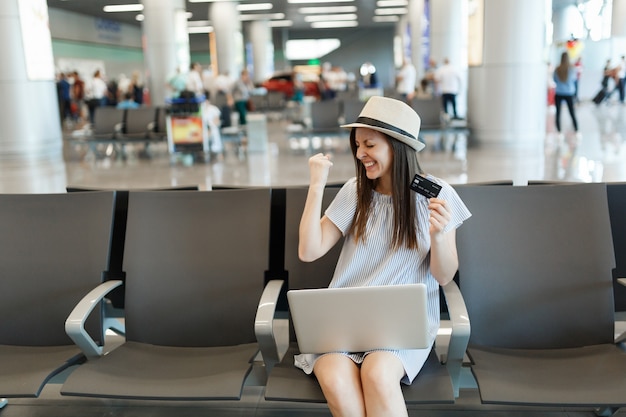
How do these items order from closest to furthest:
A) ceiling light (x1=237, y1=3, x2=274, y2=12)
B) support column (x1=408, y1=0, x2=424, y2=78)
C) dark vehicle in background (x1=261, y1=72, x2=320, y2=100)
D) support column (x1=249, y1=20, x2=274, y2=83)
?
support column (x1=408, y1=0, x2=424, y2=78) < ceiling light (x1=237, y1=3, x2=274, y2=12) < dark vehicle in background (x1=261, y1=72, x2=320, y2=100) < support column (x1=249, y1=20, x2=274, y2=83)

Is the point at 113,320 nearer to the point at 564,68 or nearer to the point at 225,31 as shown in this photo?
the point at 564,68

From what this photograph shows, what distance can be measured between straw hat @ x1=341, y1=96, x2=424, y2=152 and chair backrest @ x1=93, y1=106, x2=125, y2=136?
343 inches

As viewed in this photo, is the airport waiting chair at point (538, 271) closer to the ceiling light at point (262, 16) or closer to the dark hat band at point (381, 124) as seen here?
the dark hat band at point (381, 124)

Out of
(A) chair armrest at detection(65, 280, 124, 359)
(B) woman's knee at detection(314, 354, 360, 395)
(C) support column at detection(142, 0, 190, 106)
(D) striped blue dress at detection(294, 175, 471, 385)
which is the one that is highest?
(C) support column at detection(142, 0, 190, 106)

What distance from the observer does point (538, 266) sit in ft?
7.93

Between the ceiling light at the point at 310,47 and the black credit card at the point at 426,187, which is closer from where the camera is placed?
the black credit card at the point at 426,187

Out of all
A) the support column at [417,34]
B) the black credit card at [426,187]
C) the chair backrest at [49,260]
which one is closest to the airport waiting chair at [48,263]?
the chair backrest at [49,260]

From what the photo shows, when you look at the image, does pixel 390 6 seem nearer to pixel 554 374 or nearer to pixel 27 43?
pixel 27 43

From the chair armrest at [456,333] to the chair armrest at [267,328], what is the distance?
606 mm

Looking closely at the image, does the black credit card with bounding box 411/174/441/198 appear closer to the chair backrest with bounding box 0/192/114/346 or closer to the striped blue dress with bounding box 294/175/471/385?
the striped blue dress with bounding box 294/175/471/385

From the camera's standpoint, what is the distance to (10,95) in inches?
392

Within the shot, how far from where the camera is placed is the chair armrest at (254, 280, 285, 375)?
2.14m

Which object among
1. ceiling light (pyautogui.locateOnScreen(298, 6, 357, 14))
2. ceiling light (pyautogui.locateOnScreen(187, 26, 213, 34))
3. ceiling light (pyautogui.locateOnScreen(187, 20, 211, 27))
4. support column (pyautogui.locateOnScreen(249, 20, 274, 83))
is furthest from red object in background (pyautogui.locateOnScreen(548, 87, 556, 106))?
ceiling light (pyautogui.locateOnScreen(187, 26, 213, 34))

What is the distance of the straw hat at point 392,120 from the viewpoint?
6.93 ft
